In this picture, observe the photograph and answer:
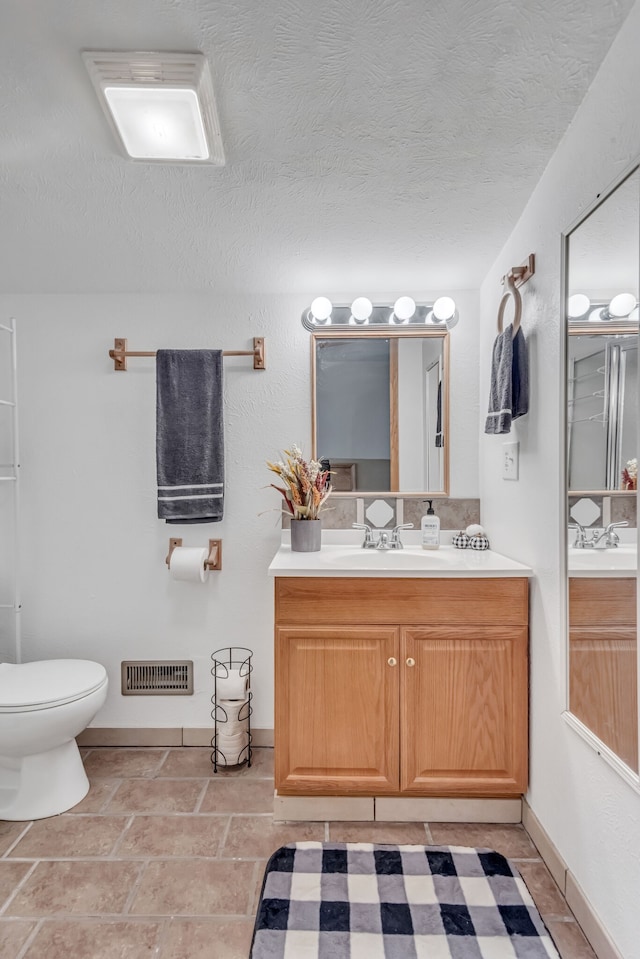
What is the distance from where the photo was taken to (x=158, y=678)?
2.63 metres

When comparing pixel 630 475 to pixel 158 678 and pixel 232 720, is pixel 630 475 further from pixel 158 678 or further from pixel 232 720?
pixel 158 678

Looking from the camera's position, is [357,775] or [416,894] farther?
[357,775]

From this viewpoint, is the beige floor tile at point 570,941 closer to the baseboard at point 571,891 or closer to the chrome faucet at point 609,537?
the baseboard at point 571,891

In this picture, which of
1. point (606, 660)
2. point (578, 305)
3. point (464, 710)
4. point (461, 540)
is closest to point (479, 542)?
point (461, 540)

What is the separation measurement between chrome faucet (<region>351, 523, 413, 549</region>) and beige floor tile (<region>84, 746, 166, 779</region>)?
4.28 ft

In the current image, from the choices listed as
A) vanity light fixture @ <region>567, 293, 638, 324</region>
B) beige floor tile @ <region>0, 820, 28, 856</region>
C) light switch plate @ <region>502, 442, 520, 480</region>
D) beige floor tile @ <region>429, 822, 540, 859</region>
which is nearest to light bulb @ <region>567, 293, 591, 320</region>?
Result: vanity light fixture @ <region>567, 293, 638, 324</region>

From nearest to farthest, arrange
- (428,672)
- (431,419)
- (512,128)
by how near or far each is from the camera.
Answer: (512,128), (428,672), (431,419)

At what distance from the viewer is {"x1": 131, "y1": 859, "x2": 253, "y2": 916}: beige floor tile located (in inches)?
62.7

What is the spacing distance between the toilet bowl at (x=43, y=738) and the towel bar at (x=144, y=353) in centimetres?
135

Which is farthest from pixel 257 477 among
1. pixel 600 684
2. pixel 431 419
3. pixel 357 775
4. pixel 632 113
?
pixel 632 113

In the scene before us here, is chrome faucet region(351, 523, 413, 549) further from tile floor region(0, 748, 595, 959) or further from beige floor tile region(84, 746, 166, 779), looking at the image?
beige floor tile region(84, 746, 166, 779)

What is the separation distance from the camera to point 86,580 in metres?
2.64

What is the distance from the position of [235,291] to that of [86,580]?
1.50 metres

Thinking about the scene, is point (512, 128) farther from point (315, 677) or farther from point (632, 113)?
point (315, 677)
